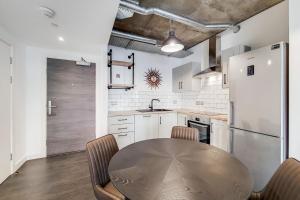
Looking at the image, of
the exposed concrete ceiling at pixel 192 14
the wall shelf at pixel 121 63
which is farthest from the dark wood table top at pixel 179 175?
the wall shelf at pixel 121 63

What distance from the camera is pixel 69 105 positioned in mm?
3238

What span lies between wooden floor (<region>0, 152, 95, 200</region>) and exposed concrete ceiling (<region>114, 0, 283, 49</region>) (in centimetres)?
276

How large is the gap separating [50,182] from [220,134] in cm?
281

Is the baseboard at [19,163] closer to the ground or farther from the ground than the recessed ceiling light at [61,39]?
closer to the ground

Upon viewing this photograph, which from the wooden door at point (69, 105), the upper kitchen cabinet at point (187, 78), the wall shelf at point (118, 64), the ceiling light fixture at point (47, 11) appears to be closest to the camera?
the ceiling light fixture at point (47, 11)

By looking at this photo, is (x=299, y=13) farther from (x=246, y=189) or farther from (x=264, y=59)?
(x=246, y=189)

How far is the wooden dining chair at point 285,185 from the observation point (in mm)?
901

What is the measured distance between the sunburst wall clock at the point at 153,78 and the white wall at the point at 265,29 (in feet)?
6.54

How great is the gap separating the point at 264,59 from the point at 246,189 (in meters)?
1.63

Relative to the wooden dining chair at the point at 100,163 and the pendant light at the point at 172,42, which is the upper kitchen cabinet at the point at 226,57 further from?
the wooden dining chair at the point at 100,163

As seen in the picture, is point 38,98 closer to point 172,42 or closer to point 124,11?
point 124,11

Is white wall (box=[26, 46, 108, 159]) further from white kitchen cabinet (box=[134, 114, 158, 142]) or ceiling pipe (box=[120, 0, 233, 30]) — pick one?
ceiling pipe (box=[120, 0, 233, 30])

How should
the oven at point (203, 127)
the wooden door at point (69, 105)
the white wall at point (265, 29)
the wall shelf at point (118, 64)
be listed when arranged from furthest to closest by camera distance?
the wall shelf at point (118, 64)
the wooden door at point (69, 105)
the oven at point (203, 127)
the white wall at point (265, 29)

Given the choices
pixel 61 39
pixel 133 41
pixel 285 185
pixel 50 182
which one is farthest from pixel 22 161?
pixel 285 185
